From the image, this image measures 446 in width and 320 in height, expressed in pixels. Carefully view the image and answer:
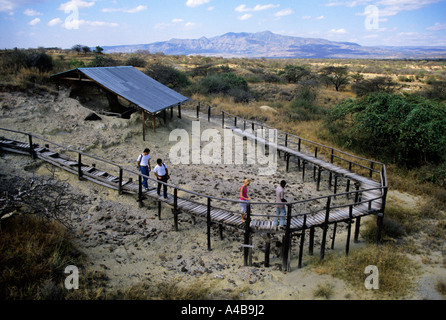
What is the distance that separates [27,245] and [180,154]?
9983 millimetres

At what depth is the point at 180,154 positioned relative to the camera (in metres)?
16.7

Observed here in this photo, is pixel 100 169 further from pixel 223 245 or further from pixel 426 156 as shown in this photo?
pixel 426 156

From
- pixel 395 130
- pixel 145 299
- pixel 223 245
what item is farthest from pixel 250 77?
pixel 145 299

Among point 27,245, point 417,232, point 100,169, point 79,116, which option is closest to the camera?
point 27,245

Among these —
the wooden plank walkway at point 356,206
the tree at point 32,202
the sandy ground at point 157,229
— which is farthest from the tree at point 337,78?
the tree at point 32,202

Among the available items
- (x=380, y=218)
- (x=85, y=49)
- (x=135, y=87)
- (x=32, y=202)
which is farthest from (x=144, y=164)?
(x=85, y=49)

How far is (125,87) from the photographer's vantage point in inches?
679

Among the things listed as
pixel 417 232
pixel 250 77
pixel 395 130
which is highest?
pixel 250 77

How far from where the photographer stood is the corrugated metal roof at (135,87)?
1628 centimetres

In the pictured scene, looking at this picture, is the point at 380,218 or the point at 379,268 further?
the point at 380,218

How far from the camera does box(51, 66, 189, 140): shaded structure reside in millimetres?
16219

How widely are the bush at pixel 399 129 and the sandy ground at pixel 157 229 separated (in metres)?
3.61

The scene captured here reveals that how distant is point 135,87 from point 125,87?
85 cm

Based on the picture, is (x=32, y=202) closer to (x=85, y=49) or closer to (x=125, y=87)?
(x=125, y=87)
